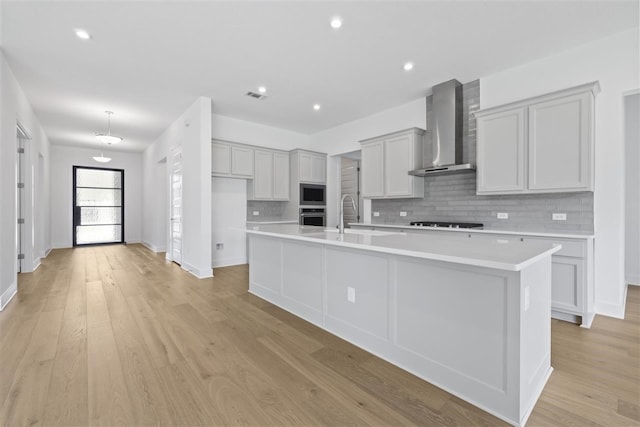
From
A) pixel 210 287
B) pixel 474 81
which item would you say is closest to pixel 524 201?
pixel 474 81

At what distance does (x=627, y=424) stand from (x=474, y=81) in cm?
398

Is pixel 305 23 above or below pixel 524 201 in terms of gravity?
above

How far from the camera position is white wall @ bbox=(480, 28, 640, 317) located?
3053 mm

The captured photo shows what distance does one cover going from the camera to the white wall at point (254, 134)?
5741 millimetres

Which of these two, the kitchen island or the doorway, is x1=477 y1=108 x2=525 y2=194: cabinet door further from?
the doorway

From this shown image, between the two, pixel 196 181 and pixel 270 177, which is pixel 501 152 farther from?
pixel 196 181

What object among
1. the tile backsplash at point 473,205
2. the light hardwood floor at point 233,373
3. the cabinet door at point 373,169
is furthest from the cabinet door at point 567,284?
the cabinet door at point 373,169

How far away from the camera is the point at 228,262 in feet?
19.2

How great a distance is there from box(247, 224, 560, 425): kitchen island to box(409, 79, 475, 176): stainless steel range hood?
2.18 meters

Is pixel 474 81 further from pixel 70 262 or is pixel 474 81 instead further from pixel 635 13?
pixel 70 262

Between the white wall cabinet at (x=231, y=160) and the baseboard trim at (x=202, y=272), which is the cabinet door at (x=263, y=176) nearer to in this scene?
the white wall cabinet at (x=231, y=160)

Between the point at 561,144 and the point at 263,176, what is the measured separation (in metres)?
4.74

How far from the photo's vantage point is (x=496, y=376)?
63.8 inches

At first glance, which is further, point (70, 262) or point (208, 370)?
point (70, 262)
